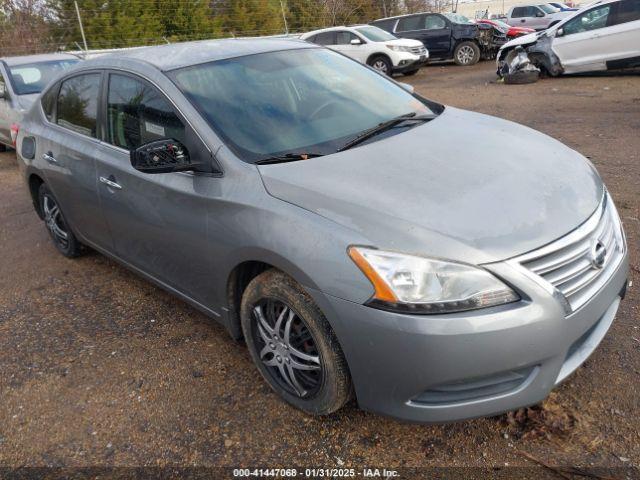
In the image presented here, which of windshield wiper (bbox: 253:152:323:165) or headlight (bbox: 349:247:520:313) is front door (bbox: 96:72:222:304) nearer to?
windshield wiper (bbox: 253:152:323:165)

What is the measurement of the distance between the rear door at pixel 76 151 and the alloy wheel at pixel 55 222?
0.31m

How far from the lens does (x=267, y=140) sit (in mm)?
2764

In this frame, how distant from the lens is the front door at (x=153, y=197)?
2770 millimetres

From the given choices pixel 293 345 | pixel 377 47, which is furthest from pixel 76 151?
pixel 377 47

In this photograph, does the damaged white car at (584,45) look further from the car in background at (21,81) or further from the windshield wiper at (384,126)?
the windshield wiper at (384,126)

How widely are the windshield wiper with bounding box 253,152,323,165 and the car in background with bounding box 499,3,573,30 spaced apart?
75.9 ft

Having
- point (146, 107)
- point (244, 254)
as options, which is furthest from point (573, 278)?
point (146, 107)

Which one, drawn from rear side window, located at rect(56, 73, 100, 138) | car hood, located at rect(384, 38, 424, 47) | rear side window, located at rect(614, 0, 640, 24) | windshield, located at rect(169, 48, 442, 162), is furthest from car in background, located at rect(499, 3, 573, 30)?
rear side window, located at rect(56, 73, 100, 138)

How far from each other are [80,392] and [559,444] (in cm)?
238

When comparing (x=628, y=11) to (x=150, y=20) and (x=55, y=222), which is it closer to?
(x=55, y=222)

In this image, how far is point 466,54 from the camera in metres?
17.2

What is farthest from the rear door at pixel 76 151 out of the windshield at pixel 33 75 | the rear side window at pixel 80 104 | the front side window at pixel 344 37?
the front side window at pixel 344 37

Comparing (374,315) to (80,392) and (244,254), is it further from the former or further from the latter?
(80,392)

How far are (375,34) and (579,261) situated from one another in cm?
1465
